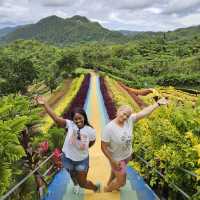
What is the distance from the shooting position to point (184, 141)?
7.20 m

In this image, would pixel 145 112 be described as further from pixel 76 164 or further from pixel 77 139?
pixel 76 164

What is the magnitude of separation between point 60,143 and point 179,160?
653cm

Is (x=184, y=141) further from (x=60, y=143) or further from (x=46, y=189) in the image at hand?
(x=60, y=143)

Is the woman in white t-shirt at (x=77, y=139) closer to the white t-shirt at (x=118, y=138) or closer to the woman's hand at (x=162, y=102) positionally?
the white t-shirt at (x=118, y=138)

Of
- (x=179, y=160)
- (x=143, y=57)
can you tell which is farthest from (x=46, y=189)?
(x=143, y=57)

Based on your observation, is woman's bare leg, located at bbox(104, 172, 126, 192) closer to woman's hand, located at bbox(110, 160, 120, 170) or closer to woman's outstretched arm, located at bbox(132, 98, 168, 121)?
woman's hand, located at bbox(110, 160, 120, 170)

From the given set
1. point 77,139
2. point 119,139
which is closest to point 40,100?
point 77,139

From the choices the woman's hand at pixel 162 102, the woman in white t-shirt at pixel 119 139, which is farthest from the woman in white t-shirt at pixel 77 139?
the woman's hand at pixel 162 102

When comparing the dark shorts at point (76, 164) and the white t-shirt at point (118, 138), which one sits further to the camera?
the dark shorts at point (76, 164)

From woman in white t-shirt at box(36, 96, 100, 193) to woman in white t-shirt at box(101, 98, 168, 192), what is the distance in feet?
0.87

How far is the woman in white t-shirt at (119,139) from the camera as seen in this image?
714cm

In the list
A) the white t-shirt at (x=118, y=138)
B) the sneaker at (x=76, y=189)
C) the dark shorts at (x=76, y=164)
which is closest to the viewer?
the white t-shirt at (x=118, y=138)

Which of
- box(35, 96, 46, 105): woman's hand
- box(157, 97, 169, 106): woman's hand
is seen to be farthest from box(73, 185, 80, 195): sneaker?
box(157, 97, 169, 106): woman's hand

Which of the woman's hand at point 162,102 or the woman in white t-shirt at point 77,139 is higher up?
the woman's hand at point 162,102
